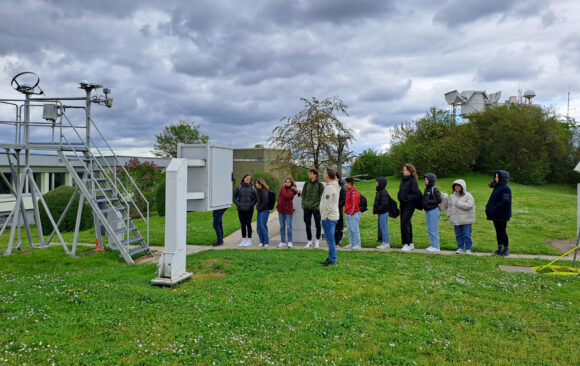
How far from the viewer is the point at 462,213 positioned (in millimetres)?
9273

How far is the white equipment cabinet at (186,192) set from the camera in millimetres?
6418

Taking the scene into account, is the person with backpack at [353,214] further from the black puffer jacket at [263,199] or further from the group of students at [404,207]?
the black puffer jacket at [263,199]

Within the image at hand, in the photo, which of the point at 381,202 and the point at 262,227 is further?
the point at 262,227

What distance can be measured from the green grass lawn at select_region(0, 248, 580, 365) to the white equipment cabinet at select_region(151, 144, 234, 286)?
1.29 ft

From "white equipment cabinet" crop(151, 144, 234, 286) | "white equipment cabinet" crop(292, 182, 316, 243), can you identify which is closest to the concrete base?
"white equipment cabinet" crop(151, 144, 234, 286)

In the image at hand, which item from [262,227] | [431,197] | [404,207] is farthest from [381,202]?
[262,227]

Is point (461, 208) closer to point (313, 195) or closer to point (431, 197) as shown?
point (431, 197)

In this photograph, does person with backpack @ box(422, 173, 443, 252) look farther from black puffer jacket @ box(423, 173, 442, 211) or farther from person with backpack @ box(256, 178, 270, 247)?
person with backpack @ box(256, 178, 270, 247)

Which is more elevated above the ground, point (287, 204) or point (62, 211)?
point (287, 204)

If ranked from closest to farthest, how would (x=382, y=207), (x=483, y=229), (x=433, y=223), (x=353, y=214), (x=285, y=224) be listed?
(x=433, y=223) → (x=353, y=214) → (x=382, y=207) → (x=285, y=224) → (x=483, y=229)

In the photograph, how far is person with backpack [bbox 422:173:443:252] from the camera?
30.7 ft

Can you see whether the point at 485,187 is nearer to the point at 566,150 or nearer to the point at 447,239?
the point at 566,150

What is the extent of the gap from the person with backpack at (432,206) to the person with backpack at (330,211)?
2.79m

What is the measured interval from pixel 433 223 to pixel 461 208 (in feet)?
2.50
